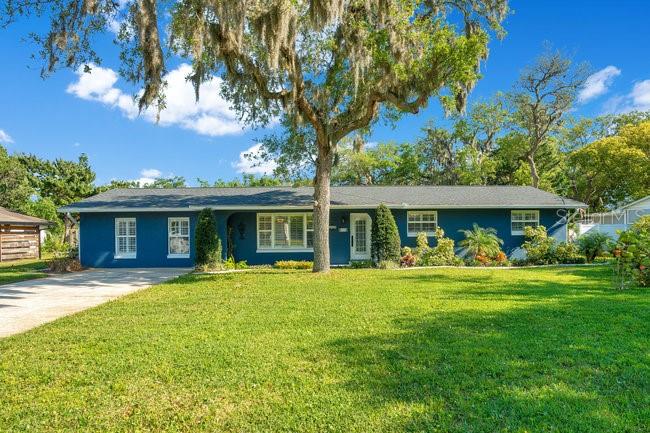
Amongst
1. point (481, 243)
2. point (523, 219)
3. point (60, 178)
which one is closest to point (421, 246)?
point (481, 243)

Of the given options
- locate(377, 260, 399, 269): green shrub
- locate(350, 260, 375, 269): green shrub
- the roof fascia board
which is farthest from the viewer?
the roof fascia board

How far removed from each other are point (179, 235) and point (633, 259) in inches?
552

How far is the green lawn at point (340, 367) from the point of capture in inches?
117

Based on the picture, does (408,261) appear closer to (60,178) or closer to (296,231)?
(296,231)

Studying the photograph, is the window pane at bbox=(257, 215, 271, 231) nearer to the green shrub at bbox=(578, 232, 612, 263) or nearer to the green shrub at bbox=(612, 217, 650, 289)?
the green shrub at bbox=(612, 217, 650, 289)

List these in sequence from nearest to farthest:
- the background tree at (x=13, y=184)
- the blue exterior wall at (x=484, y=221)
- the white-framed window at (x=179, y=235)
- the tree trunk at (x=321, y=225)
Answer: the tree trunk at (x=321, y=225)
the white-framed window at (x=179, y=235)
the blue exterior wall at (x=484, y=221)
the background tree at (x=13, y=184)

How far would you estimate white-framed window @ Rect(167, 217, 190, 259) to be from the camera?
1573cm

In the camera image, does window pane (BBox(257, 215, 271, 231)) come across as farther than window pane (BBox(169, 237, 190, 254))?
Yes

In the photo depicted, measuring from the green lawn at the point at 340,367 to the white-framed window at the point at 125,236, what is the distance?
9190 mm

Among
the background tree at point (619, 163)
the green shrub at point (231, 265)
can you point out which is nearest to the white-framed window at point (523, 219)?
the green shrub at point (231, 265)

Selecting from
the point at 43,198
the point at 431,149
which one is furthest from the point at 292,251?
the point at 43,198

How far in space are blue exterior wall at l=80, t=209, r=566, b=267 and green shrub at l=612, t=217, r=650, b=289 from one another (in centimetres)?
706

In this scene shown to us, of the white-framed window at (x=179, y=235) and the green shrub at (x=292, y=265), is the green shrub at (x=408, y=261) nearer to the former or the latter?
the green shrub at (x=292, y=265)

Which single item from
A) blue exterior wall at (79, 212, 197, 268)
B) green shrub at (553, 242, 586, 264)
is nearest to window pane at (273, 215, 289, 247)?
blue exterior wall at (79, 212, 197, 268)
